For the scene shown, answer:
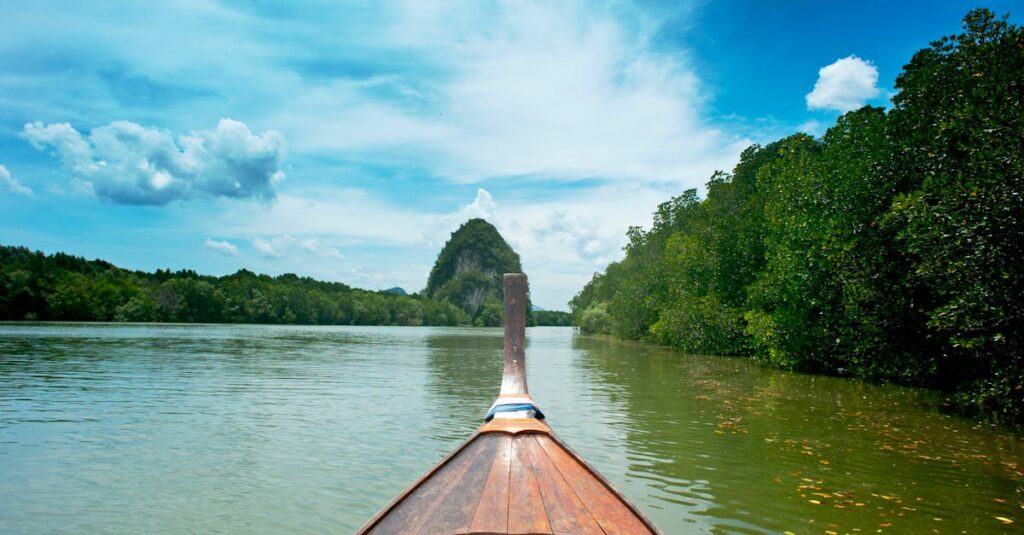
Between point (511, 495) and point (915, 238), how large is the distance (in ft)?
43.7

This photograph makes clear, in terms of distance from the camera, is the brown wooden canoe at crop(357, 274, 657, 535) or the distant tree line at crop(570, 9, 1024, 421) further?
the distant tree line at crop(570, 9, 1024, 421)

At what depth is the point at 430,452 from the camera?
1087cm

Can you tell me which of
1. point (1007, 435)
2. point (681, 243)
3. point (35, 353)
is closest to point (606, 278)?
point (681, 243)

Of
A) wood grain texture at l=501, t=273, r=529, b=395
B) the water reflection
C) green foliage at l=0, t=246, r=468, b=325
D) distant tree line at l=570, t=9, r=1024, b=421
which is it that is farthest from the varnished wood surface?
green foliage at l=0, t=246, r=468, b=325

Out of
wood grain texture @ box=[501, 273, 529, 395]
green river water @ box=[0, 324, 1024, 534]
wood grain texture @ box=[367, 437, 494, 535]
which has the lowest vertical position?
green river water @ box=[0, 324, 1024, 534]

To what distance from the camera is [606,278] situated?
8981cm

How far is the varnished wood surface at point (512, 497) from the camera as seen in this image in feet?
11.2

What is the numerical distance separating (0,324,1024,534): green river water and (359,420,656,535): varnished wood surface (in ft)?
11.8

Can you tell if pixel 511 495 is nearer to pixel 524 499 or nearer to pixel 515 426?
pixel 524 499

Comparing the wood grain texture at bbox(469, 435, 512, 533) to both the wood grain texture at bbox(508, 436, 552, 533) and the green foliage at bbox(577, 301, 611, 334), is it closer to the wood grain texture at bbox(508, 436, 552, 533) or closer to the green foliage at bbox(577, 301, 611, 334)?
the wood grain texture at bbox(508, 436, 552, 533)

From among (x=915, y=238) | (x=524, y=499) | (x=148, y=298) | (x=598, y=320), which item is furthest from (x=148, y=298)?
(x=524, y=499)

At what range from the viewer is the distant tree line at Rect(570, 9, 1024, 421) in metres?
12.0

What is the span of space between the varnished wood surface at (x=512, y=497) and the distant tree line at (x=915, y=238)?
38.4ft

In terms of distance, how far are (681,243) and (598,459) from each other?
1382 inches
